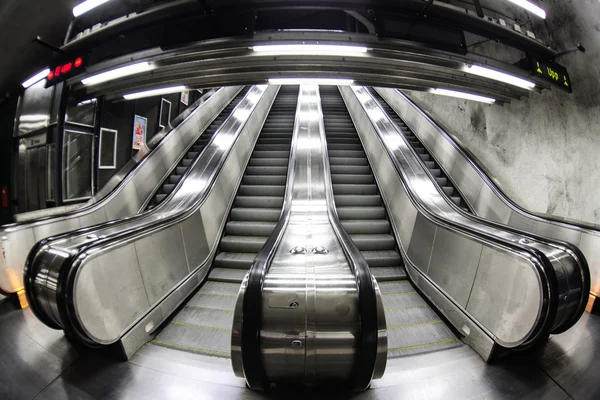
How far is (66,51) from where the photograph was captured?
3.99 m

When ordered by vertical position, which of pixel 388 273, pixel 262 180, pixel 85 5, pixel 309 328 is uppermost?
pixel 85 5

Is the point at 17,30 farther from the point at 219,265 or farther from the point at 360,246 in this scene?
the point at 360,246

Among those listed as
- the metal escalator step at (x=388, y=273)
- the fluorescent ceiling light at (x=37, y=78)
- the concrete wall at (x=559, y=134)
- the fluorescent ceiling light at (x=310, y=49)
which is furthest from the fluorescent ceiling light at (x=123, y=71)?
the concrete wall at (x=559, y=134)

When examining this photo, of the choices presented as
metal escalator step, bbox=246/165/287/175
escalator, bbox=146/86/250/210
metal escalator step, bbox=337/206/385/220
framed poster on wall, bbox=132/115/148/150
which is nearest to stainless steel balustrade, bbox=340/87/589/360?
metal escalator step, bbox=337/206/385/220

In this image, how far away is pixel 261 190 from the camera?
480 cm

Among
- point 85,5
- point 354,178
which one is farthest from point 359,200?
point 85,5

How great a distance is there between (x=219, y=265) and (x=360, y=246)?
204 cm

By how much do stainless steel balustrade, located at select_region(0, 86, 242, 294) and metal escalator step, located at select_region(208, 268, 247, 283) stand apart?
2041mm

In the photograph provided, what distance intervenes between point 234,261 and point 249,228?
2.08 feet

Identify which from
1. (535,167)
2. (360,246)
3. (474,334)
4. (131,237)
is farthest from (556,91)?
(131,237)

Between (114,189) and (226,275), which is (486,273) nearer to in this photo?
(226,275)

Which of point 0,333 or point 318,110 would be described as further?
point 318,110

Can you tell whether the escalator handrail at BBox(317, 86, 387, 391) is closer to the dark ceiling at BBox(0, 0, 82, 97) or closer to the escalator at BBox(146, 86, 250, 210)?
the escalator at BBox(146, 86, 250, 210)

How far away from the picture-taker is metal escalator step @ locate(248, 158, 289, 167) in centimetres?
550
